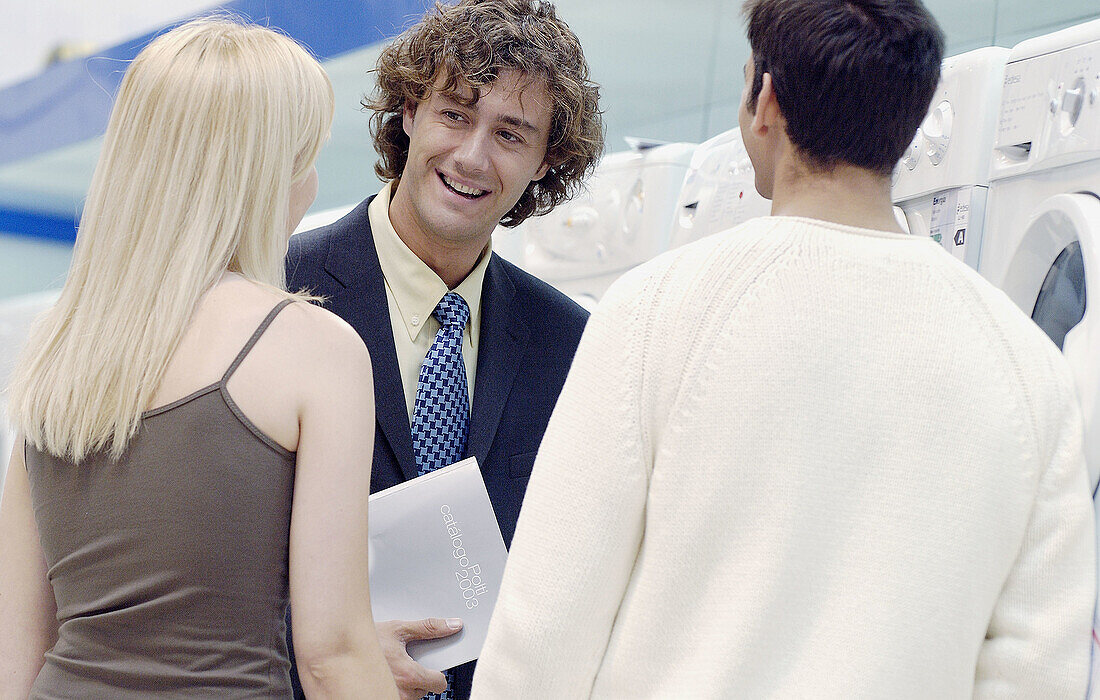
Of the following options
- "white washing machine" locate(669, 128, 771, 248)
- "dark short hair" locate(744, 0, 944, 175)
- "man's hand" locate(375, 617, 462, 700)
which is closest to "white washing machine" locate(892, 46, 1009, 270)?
"white washing machine" locate(669, 128, 771, 248)

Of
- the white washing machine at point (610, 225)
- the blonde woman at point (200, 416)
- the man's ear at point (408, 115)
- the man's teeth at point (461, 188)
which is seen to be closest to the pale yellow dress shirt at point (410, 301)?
the man's teeth at point (461, 188)

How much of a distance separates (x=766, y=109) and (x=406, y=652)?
2.63 ft

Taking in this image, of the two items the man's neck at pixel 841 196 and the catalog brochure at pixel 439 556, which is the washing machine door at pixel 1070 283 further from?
the catalog brochure at pixel 439 556

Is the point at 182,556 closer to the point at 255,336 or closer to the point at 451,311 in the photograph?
the point at 255,336

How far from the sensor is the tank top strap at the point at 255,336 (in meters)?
0.97

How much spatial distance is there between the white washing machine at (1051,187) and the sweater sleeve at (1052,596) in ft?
1.79

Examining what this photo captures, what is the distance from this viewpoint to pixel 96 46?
398 cm

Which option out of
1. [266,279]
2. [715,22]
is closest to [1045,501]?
[266,279]

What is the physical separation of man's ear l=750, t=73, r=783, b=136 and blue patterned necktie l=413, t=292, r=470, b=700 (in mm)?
728

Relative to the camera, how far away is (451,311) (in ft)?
5.40

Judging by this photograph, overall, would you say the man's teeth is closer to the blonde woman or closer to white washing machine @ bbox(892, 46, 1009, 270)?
the blonde woman

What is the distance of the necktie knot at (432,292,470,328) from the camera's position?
5.39ft

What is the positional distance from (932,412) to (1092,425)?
1.82 ft

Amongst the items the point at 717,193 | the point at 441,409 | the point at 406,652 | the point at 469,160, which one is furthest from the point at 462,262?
the point at 717,193
